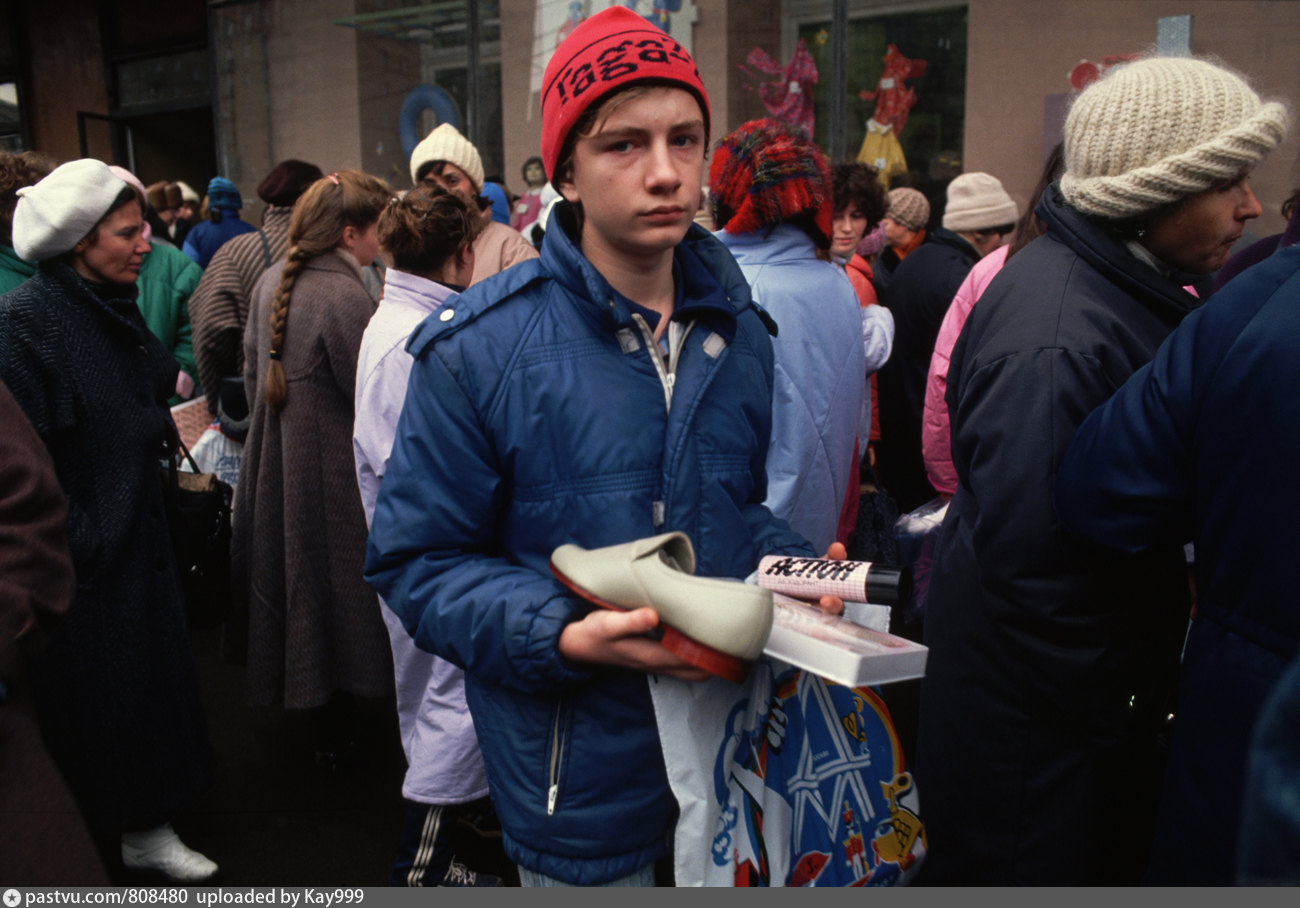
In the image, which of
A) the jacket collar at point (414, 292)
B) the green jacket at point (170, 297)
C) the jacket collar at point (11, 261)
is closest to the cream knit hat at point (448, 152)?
the green jacket at point (170, 297)

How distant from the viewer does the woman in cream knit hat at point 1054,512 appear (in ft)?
6.14

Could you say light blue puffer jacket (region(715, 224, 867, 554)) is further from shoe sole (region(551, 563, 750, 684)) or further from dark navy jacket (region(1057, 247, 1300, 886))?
shoe sole (region(551, 563, 750, 684))

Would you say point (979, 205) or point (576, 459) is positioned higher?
point (979, 205)

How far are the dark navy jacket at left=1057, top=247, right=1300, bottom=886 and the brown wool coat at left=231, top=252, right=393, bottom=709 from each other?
2.69 metres

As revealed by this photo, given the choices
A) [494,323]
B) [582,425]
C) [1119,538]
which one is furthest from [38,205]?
[1119,538]

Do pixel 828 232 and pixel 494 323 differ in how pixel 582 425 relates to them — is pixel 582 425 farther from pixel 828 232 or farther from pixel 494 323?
pixel 828 232

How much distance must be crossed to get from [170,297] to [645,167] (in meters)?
4.29

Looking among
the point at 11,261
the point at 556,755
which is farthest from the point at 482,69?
the point at 556,755

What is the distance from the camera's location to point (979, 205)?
5121 millimetres

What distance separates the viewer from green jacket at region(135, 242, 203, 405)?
196 inches

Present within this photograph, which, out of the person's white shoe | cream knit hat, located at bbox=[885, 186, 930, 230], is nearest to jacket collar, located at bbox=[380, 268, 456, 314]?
the person's white shoe

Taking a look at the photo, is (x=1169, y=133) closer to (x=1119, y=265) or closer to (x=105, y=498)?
(x=1119, y=265)
